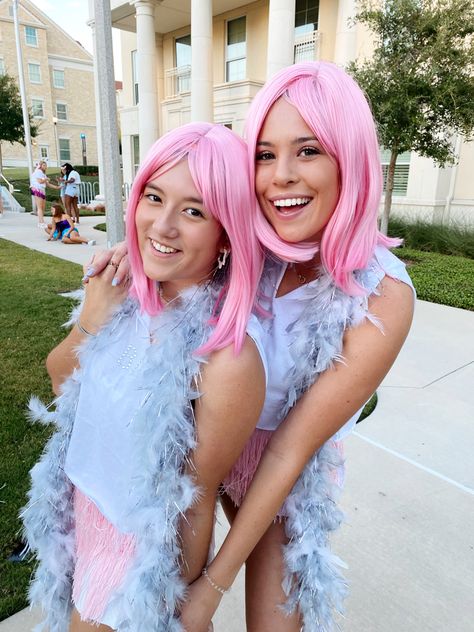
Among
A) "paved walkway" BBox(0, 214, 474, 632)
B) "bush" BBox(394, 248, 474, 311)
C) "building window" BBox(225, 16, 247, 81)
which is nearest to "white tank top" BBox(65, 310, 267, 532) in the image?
"paved walkway" BBox(0, 214, 474, 632)

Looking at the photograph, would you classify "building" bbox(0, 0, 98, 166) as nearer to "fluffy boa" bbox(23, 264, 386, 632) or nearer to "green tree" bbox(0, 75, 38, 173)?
"green tree" bbox(0, 75, 38, 173)

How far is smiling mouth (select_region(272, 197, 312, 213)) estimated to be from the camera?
1256mm

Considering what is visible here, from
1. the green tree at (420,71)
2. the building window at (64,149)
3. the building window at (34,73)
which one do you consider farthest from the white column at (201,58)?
the building window at (64,149)

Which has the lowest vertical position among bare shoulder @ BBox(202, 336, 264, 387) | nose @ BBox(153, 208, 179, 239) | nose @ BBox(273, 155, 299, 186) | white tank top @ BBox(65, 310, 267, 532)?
white tank top @ BBox(65, 310, 267, 532)

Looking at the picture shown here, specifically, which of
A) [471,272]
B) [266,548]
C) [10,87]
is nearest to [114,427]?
[266,548]

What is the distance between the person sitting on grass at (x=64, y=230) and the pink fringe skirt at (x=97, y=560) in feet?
31.0

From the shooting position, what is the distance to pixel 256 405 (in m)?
1.10

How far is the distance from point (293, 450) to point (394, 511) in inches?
65.7

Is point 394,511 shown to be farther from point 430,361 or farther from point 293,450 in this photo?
point 430,361

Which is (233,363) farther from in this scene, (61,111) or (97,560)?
(61,111)

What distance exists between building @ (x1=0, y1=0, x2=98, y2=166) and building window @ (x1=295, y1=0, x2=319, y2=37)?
110ft

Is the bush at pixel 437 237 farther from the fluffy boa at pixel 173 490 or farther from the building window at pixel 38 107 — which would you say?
the building window at pixel 38 107

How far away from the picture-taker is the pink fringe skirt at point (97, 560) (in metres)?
1.27

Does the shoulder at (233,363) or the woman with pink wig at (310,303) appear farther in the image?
the woman with pink wig at (310,303)
